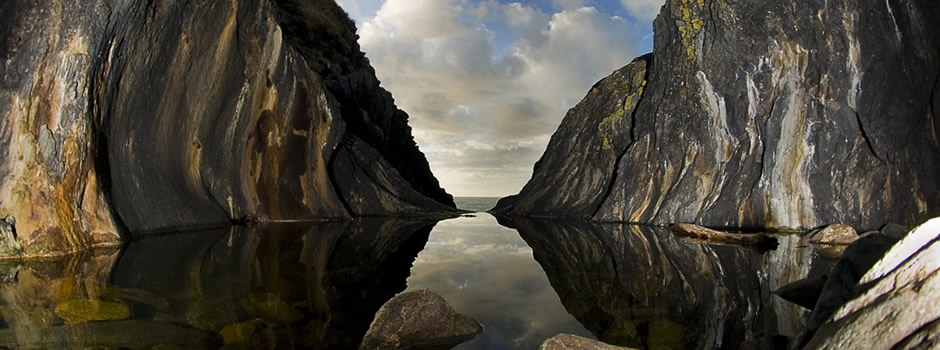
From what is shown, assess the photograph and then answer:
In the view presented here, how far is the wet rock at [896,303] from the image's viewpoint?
9.55 feet

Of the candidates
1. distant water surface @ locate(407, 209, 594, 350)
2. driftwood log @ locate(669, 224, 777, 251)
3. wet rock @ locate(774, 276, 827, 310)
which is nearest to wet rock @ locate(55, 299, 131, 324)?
distant water surface @ locate(407, 209, 594, 350)

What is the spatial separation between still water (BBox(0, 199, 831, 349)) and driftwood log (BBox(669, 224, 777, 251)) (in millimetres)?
1616

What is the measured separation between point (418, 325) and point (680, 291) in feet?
14.5

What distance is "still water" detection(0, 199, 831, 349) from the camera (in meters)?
5.24

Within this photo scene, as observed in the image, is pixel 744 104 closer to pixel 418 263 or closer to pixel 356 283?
pixel 418 263

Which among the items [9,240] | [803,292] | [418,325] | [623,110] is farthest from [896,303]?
[623,110]

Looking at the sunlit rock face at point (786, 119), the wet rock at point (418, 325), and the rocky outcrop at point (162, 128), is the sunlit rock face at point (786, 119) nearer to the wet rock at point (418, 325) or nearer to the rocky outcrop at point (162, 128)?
the rocky outcrop at point (162, 128)

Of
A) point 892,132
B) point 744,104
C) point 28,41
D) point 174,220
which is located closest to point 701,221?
point 744,104

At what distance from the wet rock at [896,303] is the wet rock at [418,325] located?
10.5ft

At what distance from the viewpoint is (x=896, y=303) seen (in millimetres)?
3062

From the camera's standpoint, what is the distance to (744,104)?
2320 cm

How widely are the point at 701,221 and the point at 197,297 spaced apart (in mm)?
22338

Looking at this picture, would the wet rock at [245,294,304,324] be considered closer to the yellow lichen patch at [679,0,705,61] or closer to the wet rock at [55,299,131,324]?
the wet rock at [55,299,131,324]

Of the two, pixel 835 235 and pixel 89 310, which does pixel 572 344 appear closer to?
pixel 89 310
